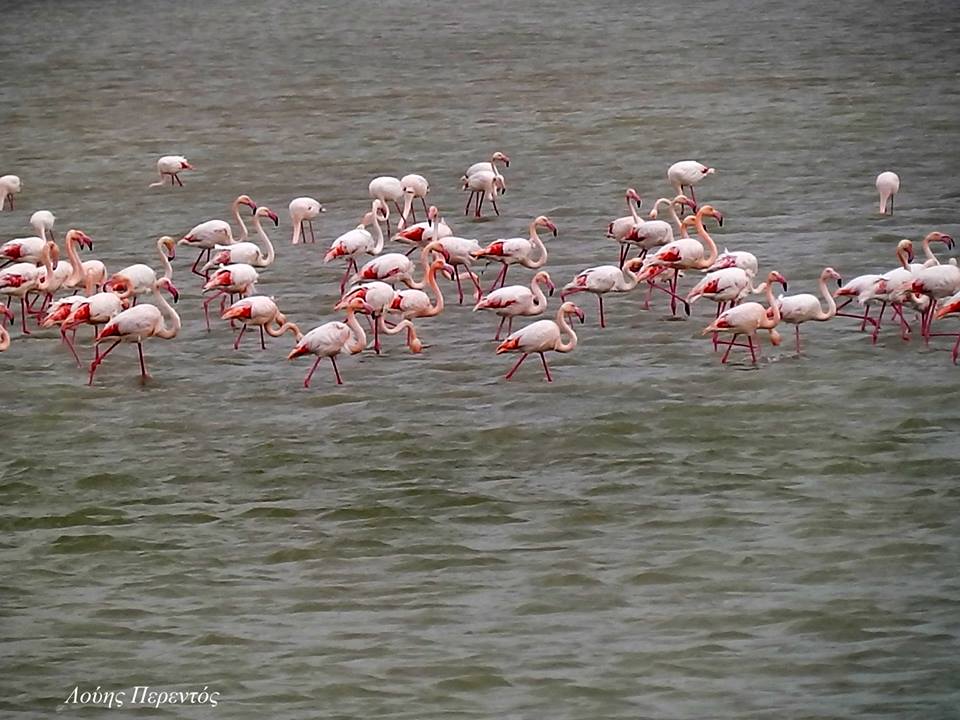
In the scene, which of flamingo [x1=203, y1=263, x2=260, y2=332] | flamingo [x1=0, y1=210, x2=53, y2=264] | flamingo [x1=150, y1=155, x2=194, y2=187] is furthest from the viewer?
flamingo [x1=150, y1=155, x2=194, y2=187]

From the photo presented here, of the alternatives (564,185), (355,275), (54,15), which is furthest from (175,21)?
(355,275)

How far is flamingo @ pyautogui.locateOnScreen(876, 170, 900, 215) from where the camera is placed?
10438 millimetres

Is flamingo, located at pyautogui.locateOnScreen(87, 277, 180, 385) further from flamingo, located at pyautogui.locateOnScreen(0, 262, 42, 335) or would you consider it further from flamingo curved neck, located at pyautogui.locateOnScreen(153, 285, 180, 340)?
flamingo, located at pyautogui.locateOnScreen(0, 262, 42, 335)

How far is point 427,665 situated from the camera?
5613 mm

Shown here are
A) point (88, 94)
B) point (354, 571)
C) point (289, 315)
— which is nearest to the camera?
point (354, 571)

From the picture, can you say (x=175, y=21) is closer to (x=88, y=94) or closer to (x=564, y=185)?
(x=88, y=94)

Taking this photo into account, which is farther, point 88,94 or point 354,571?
point 88,94

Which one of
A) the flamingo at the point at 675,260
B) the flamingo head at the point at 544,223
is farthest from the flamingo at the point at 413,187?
the flamingo at the point at 675,260

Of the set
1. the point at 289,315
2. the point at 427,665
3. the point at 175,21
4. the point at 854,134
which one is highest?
the point at 175,21

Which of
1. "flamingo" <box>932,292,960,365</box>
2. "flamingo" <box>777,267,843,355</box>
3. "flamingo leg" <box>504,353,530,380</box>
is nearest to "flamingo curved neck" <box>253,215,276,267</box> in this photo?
"flamingo leg" <box>504,353,530,380</box>

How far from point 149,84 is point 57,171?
335cm

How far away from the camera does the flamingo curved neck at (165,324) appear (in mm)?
8375

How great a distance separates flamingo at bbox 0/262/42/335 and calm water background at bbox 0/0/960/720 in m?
0.26

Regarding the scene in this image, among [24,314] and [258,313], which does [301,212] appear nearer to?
[24,314]
